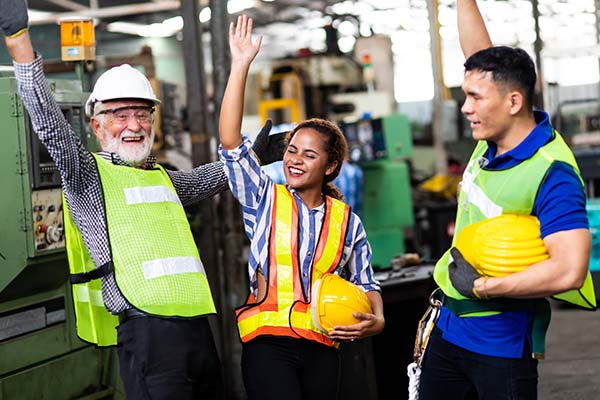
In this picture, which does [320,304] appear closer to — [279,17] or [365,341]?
[365,341]

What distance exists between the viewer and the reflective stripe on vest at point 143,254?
295 centimetres

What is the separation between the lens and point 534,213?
2.61 meters

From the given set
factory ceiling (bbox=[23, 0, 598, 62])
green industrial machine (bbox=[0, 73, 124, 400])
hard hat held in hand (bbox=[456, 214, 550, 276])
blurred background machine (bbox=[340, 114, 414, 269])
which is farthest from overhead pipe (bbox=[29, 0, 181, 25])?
hard hat held in hand (bbox=[456, 214, 550, 276])

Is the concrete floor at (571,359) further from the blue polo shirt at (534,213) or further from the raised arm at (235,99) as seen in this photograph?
the raised arm at (235,99)

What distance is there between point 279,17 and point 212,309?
70.7ft

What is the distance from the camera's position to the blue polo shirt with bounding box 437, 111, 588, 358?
2490 mm

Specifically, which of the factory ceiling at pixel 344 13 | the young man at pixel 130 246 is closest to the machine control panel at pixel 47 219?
the young man at pixel 130 246

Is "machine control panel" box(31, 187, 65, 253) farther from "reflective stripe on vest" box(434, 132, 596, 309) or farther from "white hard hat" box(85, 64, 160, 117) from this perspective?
"reflective stripe on vest" box(434, 132, 596, 309)

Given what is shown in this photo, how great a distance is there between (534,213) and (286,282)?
2.97ft

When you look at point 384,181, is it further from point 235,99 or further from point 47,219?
point 235,99

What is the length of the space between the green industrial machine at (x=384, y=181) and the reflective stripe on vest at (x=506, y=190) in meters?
6.95

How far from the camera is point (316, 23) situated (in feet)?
83.2

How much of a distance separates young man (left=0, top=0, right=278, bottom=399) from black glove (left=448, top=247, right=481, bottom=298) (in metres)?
0.89

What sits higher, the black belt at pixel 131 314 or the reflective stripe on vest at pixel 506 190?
the reflective stripe on vest at pixel 506 190
